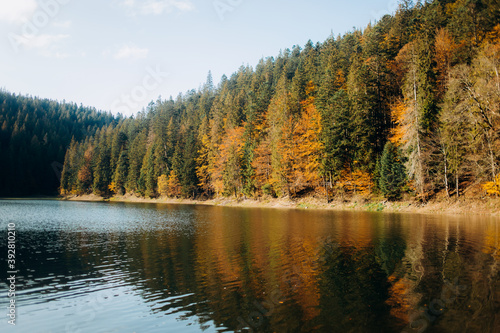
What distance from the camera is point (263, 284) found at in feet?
39.4

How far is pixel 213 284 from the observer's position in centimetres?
1219

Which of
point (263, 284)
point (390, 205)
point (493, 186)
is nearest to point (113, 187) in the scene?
point (390, 205)

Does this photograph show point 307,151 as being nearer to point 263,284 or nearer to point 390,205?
point 390,205

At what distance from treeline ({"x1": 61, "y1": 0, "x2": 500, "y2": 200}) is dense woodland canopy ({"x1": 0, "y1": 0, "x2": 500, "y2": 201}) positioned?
193 millimetres

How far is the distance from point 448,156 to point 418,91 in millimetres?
10328

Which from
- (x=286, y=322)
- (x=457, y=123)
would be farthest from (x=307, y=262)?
(x=457, y=123)

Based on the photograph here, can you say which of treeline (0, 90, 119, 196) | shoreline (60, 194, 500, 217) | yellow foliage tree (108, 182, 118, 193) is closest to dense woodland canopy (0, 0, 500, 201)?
shoreline (60, 194, 500, 217)

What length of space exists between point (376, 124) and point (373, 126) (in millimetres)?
1647

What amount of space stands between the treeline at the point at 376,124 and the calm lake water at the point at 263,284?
61.2 feet

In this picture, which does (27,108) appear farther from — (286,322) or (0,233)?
(286,322)

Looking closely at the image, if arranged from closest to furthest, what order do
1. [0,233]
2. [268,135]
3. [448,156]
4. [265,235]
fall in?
[265,235] < [0,233] < [448,156] < [268,135]

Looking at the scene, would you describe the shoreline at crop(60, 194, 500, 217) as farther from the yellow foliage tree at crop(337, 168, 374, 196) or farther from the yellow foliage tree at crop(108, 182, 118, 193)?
the yellow foliage tree at crop(108, 182, 118, 193)

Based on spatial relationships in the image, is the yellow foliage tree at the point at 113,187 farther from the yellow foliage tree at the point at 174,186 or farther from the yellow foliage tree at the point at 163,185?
the yellow foliage tree at the point at 174,186

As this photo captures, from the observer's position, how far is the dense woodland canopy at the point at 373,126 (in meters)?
36.6
